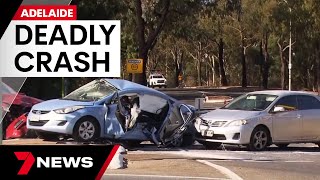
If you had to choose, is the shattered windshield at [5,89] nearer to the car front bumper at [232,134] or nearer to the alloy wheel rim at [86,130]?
the alloy wheel rim at [86,130]

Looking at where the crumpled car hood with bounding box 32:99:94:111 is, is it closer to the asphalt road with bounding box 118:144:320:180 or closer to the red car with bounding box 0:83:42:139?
the red car with bounding box 0:83:42:139

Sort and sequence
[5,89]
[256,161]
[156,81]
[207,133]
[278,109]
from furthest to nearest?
[156,81]
[278,109]
[207,133]
[256,161]
[5,89]

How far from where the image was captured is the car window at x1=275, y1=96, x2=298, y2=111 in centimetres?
1450

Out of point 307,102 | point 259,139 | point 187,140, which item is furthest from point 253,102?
point 187,140

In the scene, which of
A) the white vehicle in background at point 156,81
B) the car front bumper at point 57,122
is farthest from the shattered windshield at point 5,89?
the white vehicle in background at point 156,81

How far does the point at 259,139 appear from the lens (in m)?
14.0

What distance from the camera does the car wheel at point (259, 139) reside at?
45.7 ft

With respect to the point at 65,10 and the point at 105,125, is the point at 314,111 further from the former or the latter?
the point at 65,10

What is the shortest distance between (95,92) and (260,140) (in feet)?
12.6

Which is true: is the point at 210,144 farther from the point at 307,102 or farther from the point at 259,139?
the point at 307,102

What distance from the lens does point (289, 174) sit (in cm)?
1089

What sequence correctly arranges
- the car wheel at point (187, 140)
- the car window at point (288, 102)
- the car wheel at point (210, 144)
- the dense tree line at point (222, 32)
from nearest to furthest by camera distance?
the car wheel at point (210, 144)
the car window at point (288, 102)
the car wheel at point (187, 140)
the dense tree line at point (222, 32)

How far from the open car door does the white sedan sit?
15.9 inches

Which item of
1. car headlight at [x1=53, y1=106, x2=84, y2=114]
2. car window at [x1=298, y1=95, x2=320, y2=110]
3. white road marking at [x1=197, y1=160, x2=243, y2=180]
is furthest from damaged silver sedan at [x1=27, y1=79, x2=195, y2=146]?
car window at [x1=298, y1=95, x2=320, y2=110]
